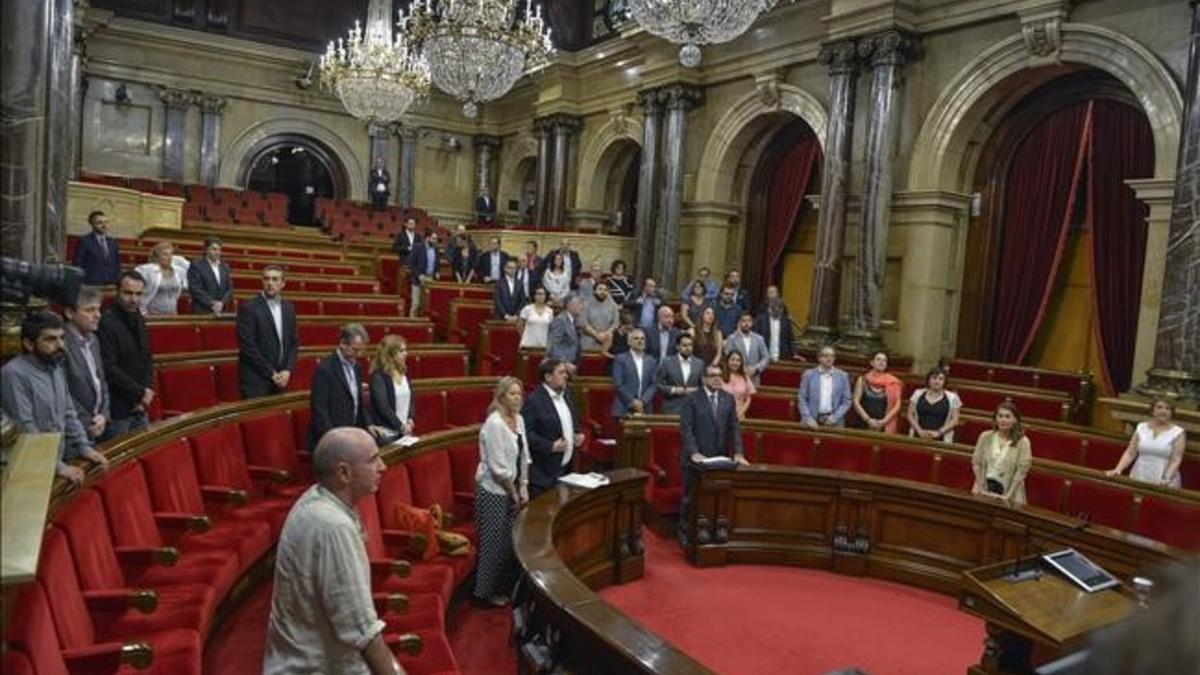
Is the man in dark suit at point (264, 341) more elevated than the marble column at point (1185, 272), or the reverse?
the marble column at point (1185, 272)

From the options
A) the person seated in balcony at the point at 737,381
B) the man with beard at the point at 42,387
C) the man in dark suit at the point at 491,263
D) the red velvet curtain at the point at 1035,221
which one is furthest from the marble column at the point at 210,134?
the man with beard at the point at 42,387

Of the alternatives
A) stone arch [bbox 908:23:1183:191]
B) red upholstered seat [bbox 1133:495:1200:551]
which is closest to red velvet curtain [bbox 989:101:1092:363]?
stone arch [bbox 908:23:1183:191]

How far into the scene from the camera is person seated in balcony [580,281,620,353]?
7844 mm

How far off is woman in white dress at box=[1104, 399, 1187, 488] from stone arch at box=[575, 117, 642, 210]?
9.69 metres

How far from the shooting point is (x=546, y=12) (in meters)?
16.6

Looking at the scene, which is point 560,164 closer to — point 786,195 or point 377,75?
point 377,75

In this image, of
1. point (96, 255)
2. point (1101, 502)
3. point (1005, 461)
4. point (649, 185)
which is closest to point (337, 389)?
point (96, 255)

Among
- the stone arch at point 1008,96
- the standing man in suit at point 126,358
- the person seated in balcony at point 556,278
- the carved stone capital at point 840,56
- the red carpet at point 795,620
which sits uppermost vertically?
the carved stone capital at point 840,56

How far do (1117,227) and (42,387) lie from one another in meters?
8.54

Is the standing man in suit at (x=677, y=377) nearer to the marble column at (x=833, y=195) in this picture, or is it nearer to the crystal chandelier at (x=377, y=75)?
the marble column at (x=833, y=195)

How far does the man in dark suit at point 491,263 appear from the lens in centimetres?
1045

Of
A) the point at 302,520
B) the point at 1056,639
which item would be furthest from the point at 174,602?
the point at 1056,639

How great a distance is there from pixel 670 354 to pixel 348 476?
5.17 metres

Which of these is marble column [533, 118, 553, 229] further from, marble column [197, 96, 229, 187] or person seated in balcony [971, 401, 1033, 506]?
person seated in balcony [971, 401, 1033, 506]
